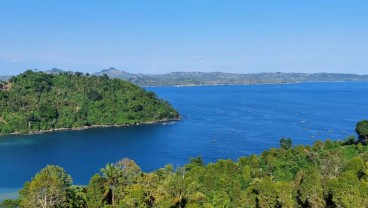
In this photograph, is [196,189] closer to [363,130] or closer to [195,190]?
[195,190]

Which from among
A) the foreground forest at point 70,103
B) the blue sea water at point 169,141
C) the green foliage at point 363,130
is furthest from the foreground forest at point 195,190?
the foreground forest at point 70,103

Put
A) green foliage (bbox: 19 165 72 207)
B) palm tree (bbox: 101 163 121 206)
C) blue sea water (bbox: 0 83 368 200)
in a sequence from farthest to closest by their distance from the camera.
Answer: blue sea water (bbox: 0 83 368 200) < palm tree (bbox: 101 163 121 206) < green foliage (bbox: 19 165 72 207)

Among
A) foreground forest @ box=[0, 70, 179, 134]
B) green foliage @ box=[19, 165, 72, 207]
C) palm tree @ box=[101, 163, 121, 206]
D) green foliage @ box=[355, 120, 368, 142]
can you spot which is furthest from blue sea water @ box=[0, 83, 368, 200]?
green foliage @ box=[19, 165, 72, 207]

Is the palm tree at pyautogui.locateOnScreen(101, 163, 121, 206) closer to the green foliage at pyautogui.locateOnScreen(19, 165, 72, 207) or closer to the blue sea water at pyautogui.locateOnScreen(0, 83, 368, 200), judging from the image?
the green foliage at pyautogui.locateOnScreen(19, 165, 72, 207)

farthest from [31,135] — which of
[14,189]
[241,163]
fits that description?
[241,163]

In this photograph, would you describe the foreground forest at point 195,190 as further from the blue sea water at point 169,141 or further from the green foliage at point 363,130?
the blue sea water at point 169,141

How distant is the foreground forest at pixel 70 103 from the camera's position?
113 m

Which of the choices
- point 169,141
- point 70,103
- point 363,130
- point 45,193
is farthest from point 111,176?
point 70,103

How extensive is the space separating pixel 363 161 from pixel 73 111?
93225 mm

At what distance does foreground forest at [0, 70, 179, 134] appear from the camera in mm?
112688

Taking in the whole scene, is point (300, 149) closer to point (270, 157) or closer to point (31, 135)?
point (270, 157)

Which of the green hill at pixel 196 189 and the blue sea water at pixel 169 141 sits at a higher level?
the green hill at pixel 196 189

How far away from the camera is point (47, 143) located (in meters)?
94.2

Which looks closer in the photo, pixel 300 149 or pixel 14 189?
pixel 300 149
